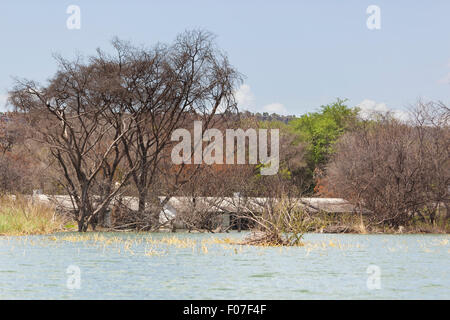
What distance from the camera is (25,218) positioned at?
1319 inches

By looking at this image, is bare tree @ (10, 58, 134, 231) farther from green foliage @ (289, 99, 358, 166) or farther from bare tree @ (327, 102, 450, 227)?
green foliage @ (289, 99, 358, 166)

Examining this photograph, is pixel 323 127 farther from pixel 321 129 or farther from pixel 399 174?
pixel 399 174

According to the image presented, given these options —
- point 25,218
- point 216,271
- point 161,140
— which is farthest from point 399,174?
point 216,271

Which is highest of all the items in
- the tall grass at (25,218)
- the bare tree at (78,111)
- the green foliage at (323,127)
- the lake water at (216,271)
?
the green foliage at (323,127)

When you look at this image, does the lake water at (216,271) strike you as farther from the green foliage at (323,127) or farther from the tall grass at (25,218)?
the green foliage at (323,127)

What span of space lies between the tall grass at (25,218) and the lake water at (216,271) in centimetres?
481

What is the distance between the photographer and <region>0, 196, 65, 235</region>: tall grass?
32.7 m

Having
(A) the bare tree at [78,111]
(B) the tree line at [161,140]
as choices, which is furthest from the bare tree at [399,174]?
(A) the bare tree at [78,111]

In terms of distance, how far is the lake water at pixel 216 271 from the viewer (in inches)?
597

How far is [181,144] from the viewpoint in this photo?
43.2 m

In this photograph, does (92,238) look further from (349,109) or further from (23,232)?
(349,109)

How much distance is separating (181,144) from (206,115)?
356 cm

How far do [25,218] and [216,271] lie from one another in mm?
17085
